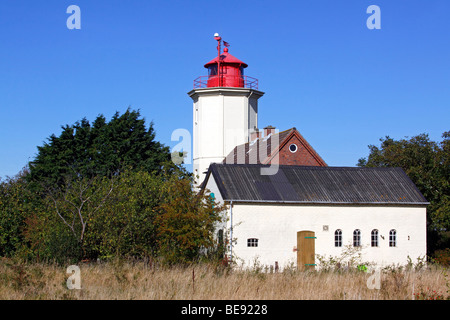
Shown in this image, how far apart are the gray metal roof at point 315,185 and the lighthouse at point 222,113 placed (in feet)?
43.2

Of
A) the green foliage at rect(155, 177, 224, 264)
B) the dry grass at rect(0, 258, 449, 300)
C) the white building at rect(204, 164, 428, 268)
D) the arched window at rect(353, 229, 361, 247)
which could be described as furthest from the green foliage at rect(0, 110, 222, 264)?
the arched window at rect(353, 229, 361, 247)

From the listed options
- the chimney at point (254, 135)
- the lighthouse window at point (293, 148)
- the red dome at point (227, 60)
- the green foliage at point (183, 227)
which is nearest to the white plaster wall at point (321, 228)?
the green foliage at point (183, 227)

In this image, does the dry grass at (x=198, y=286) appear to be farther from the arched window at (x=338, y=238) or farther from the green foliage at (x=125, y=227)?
the arched window at (x=338, y=238)

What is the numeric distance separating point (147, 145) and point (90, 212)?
1704cm

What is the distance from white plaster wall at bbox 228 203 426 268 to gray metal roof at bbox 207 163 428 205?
0.38 metres

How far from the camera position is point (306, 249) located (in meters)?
23.5

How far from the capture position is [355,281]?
13.9m

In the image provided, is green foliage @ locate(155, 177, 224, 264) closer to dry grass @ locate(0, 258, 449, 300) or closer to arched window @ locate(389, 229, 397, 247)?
dry grass @ locate(0, 258, 449, 300)

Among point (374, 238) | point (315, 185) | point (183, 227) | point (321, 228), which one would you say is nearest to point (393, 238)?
point (374, 238)

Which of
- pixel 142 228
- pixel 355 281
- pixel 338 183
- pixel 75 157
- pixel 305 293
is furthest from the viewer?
pixel 75 157

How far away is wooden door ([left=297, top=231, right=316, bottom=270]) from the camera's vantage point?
23.3m
